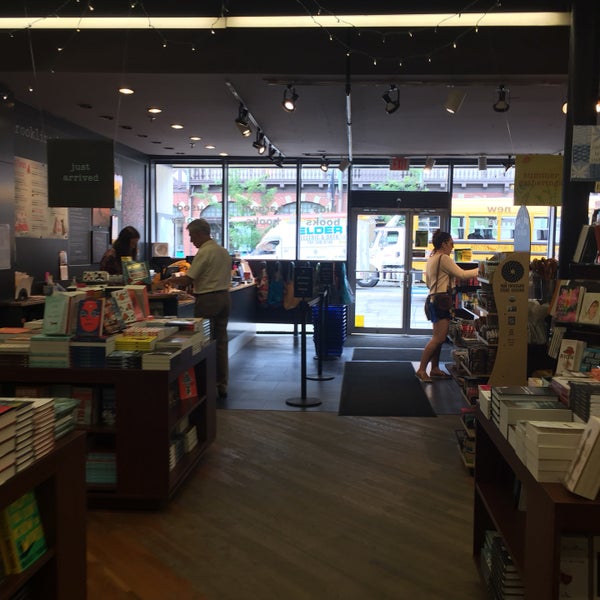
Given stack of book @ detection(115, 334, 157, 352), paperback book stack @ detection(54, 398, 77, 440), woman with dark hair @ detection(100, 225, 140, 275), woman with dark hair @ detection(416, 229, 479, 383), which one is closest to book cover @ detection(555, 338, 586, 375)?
stack of book @ detection(115, 334, 157, 352)

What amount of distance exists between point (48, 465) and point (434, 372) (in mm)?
5923

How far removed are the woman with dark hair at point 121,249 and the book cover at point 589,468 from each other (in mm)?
5065

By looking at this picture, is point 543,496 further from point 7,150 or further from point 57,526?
point 7,150

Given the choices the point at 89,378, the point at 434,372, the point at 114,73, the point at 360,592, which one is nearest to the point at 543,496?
the point at 360,592

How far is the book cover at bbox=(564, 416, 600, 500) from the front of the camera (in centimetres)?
176

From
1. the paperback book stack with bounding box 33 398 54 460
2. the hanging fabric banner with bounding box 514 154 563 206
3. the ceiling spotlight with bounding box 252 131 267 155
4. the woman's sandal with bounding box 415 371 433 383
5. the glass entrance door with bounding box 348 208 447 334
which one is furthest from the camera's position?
the glass entrance door with bounding box 348 208 447 334

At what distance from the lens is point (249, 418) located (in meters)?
5.53

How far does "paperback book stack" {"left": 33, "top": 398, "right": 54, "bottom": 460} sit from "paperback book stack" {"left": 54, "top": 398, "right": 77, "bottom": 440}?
61mm

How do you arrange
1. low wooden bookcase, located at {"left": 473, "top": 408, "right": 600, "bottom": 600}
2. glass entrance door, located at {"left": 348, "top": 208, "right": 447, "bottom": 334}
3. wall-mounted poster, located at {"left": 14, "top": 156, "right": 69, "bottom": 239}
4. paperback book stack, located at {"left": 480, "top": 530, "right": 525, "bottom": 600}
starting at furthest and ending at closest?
1. glass entrance door, located at {"left": 348, "top": 208, "right": 447, "bottom": 334}
2. wall-mounted poster, located at {"left": 14, "top": 156, "right": 69, "bottom": 239}
3. paperback book stack, located at {"left": 480, "top": 530, "right": 525, "bottom": 600}
4. low wooden bookcase, located at {"left": 473, "top": 408, "right": 600, "bottom": 600}

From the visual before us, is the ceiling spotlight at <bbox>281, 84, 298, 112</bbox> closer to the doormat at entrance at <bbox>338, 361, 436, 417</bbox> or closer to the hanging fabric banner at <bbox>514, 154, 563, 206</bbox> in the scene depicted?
the hanging fabric banner at <bbox>514, 154, 563, 206</bbox>

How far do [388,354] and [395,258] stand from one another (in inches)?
96.4

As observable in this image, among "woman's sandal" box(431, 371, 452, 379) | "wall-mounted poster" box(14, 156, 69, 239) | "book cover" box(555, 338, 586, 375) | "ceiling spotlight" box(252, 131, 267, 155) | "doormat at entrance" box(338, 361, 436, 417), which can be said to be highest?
"ceiling spotlight" box(252, 131, 267, 155)

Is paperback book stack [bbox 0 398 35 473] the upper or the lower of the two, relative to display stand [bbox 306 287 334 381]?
upper

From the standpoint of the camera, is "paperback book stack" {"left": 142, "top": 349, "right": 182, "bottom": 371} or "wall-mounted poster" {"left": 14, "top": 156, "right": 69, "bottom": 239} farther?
"wall-mounted poster" {"left": 14, "top": 156, "right": 69, "bottom": 239}
